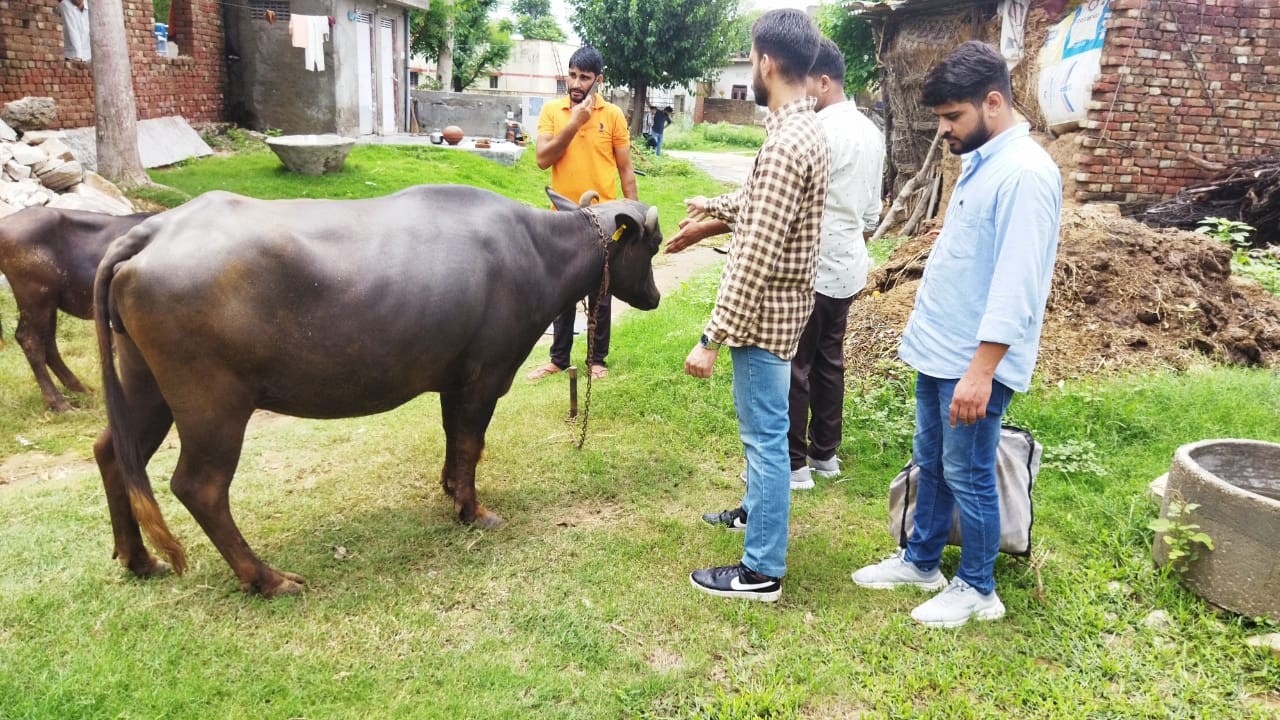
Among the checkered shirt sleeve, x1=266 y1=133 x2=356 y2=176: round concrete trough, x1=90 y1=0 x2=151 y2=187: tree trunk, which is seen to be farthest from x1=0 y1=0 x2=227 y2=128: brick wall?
the checkered shirt sleeve

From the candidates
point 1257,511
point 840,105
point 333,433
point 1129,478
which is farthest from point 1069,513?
point 333,433

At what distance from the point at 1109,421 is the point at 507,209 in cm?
358

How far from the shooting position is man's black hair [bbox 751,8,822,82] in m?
3.05

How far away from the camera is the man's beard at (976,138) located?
2957mm

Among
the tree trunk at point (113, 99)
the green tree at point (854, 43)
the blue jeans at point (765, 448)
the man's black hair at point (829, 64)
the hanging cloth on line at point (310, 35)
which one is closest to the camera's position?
the blue jeans at point (765, 448)

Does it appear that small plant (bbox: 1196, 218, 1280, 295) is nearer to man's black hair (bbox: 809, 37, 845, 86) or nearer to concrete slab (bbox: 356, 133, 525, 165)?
man's black hair (bbox: 809, 37, 845, 86)

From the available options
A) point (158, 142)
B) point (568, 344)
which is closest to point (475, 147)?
point (158, 142)

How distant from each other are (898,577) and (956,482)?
66cm

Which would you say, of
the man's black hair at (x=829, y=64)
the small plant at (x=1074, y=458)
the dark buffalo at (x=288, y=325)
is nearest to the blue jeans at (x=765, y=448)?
A: the dark buffalo at (x=288, y=325)

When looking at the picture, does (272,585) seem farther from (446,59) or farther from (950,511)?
(446,59)

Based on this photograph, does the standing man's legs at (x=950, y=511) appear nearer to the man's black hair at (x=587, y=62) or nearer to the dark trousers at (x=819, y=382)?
the dark trousers at (x=819, y=382)

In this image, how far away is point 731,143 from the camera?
37.2 meters

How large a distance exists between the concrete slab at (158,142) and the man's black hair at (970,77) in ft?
41.1

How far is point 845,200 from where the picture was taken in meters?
4.29
